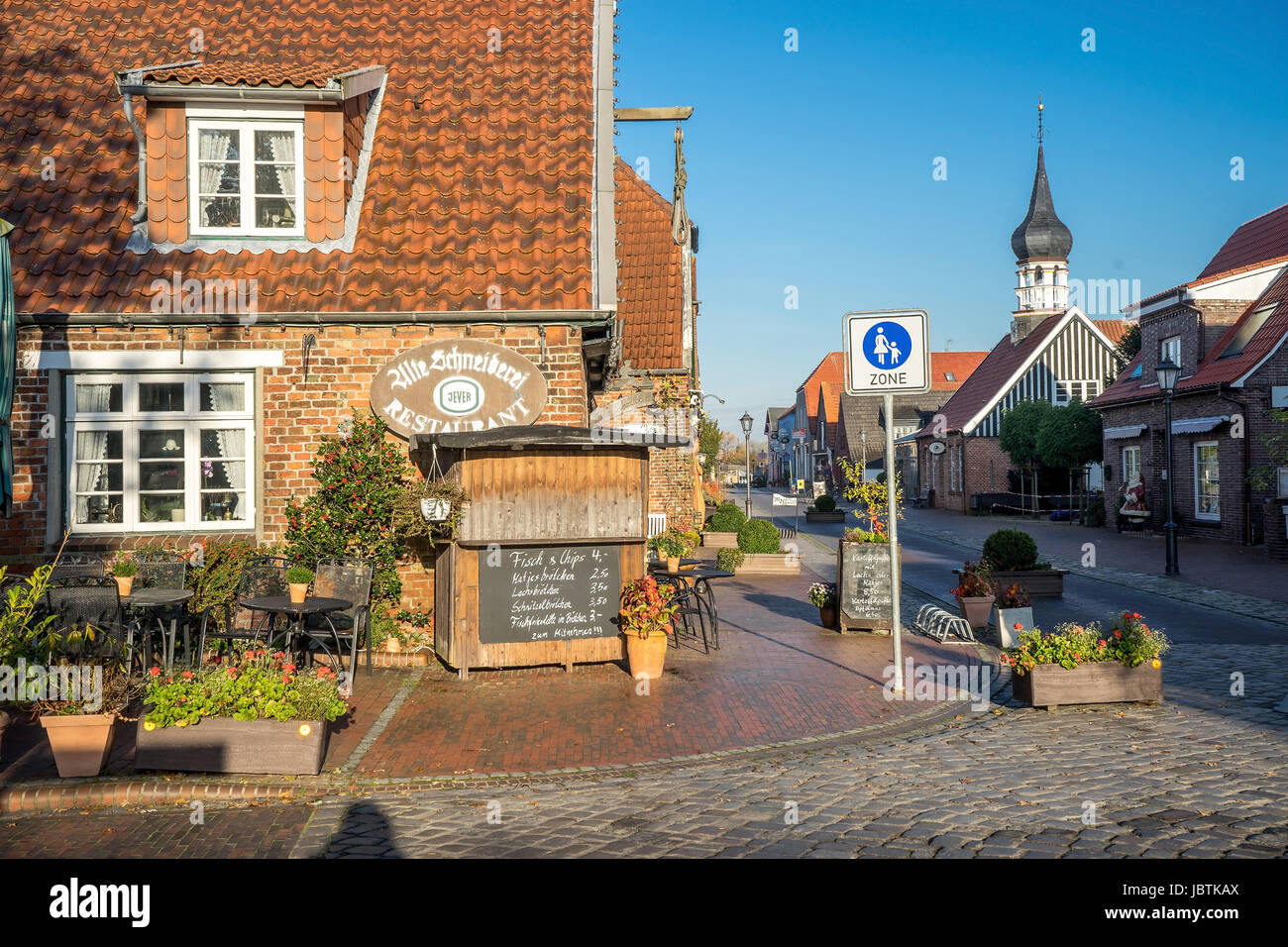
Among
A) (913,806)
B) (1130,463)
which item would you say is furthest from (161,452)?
(1130,463)

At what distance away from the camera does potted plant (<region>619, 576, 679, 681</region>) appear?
954 cm

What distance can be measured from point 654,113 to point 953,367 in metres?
76.3

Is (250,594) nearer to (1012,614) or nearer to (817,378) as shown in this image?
(1012,614)

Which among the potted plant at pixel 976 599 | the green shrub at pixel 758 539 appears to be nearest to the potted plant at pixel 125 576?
the potted plant at pixel 976 599

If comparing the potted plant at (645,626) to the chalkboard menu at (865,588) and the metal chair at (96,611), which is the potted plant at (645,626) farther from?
the metal chair at (96,611)

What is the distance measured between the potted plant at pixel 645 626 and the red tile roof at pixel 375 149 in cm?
328

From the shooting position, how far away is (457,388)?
433 inches

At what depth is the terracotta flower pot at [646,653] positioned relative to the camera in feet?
31.6

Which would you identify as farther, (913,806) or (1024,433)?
(1024,433)

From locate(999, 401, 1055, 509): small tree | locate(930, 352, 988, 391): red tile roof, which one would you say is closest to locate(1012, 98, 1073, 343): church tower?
locate(999, 401, 1055, 509): small tree

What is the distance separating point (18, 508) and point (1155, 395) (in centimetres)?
2932

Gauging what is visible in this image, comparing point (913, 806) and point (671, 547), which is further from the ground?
point (671, 547)

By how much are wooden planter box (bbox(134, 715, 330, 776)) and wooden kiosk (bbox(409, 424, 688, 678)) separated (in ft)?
10.6
